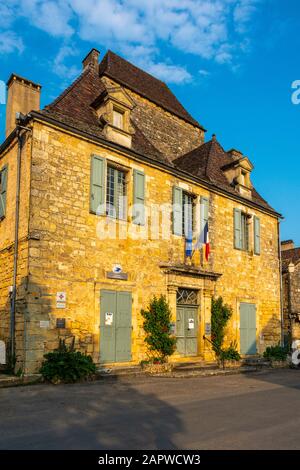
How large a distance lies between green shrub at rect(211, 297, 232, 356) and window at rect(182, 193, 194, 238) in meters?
2.55

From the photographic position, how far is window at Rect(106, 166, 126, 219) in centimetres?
1195

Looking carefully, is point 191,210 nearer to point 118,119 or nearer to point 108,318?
point 118,119

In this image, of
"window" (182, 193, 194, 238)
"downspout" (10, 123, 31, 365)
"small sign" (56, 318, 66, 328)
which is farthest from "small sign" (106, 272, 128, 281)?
"window" (182, 193, 194, 238)

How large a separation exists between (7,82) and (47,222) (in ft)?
16.0

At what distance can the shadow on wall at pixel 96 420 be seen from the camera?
182 inches

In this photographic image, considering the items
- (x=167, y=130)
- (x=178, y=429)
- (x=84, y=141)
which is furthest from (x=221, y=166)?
(x=178, y=429)

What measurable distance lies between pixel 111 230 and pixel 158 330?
124 inches

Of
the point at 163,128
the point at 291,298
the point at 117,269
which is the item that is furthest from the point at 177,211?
the point at 291,298

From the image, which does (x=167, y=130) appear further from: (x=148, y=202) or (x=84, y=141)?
(x=84, y=141)

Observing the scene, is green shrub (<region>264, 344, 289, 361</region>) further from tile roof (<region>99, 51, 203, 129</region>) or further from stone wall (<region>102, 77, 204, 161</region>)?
tile roof (<region>99, 51, 203, 129</region>)

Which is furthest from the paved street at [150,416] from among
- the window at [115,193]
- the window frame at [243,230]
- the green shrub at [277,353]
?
the window frame at [243,230]

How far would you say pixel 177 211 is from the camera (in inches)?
537

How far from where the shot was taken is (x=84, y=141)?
37.5ft

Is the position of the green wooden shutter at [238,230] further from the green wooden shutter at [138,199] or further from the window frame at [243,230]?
the green wooden shutter at [138,199]
